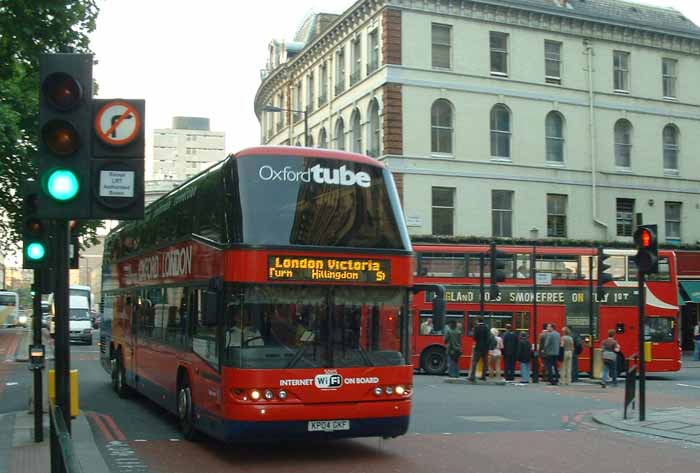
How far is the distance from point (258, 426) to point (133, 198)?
198 inches

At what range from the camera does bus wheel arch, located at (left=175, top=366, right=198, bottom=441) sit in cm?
1280

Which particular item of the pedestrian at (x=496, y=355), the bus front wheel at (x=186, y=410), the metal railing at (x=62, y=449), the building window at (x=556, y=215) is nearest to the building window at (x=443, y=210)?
the building window at (x=556, y=215)

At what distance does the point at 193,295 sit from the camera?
1302cm

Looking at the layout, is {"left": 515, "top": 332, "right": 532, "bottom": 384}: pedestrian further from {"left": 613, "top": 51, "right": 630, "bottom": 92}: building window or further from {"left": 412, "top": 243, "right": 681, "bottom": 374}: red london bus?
{"left": 613, "top": 51, "right": 630, "bottom": 92}: building window

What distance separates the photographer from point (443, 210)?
39.8m

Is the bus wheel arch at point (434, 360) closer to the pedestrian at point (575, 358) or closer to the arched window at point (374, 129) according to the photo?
the pedestrian at point (575, 358)

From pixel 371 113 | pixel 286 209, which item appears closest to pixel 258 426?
pixel 286 209

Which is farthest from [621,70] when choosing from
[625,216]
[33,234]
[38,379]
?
[33,234]

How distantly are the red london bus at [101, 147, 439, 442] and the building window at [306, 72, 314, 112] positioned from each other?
36.1 meters

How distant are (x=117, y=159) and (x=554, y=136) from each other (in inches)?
1481

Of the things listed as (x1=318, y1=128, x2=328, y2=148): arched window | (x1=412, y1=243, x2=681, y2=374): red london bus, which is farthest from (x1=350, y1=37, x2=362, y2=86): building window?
(x1=412, y1=243, x2=681, y2=374): red london bus

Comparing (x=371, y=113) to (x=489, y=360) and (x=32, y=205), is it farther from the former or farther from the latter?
(x=32, y=205)

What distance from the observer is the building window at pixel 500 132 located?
41.0 meters

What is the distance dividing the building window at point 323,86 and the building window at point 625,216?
14.9 metres
